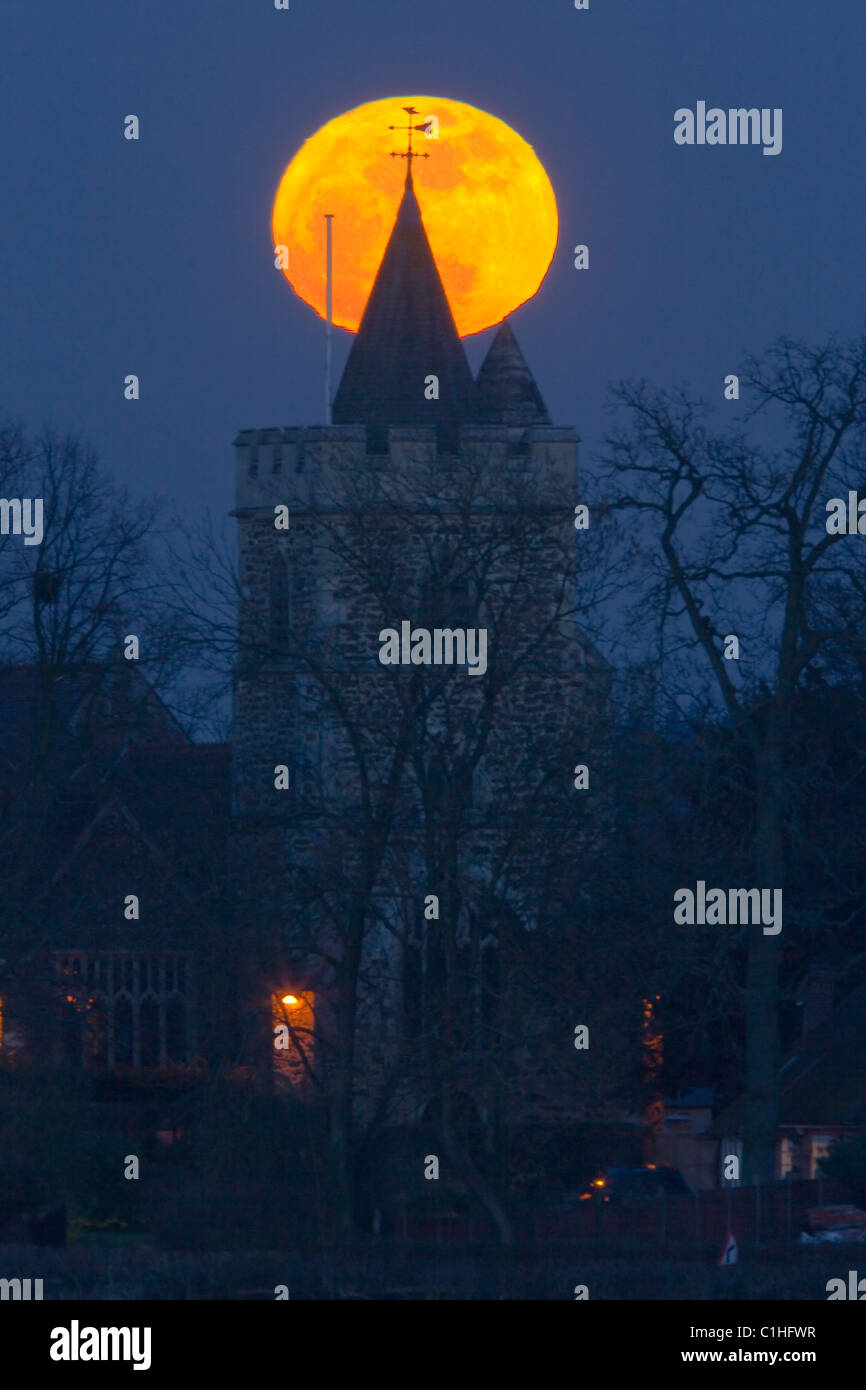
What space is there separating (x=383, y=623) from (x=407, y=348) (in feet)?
18.4

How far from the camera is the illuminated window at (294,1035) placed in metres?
25.6

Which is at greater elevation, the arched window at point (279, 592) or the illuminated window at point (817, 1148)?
the arched window at point (279, 592)

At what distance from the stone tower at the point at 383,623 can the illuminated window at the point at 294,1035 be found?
0.25 meters

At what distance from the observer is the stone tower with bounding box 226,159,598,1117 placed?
2656 cm

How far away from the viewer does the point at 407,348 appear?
115 feet

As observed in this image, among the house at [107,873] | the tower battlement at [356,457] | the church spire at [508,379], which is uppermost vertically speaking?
the church spire at [508,379]

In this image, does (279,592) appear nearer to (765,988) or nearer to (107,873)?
(107,873)

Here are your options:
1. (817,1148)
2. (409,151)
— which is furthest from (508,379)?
(817,1148)

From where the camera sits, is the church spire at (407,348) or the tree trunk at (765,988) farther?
the church spire at (407,348)

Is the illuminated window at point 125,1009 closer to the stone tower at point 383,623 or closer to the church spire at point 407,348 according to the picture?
the stone tower at point 383,623

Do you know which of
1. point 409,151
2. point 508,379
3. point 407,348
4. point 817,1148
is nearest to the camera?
point 817,1148

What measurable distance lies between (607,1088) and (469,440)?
983cm

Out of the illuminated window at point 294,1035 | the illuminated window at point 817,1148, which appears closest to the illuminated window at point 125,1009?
the illuminated window at point 294,1035

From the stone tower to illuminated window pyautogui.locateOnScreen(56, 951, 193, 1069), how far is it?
9.11 ft
